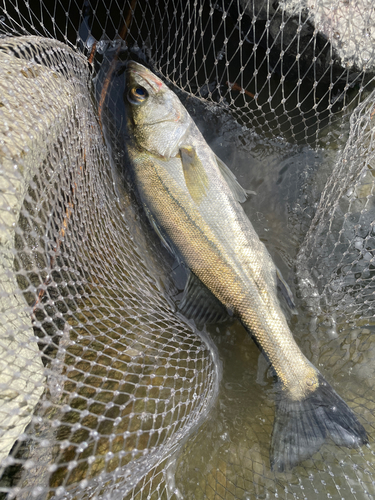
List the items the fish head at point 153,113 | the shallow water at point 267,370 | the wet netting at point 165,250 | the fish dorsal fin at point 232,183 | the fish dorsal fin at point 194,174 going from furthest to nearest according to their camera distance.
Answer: the fish dorsal fin at point 232,183
the fish head at point 153,113
the fish dorsal fin at point 194,174
the shallow water at point 267,370
the wet netting at point 165,250

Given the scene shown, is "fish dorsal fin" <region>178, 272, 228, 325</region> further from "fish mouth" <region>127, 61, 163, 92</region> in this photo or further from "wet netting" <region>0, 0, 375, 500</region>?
"fish mouth" <region>127, 61, 163, 92</region>

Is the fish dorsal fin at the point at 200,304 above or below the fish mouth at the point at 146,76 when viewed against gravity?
below

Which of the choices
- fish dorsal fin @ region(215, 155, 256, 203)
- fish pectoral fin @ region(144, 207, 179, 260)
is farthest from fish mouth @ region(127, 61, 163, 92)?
fish pectoral fin @ region(144, 207, 179, 260)

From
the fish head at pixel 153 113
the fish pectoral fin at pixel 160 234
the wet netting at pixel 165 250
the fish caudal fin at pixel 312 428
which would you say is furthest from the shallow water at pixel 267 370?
the fish pectoral fin at pixel 160 234

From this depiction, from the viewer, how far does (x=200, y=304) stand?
9.50 ft

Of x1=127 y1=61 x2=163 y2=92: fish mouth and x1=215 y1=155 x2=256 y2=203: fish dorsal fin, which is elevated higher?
x1=127 y1=61 x2=163 y2=92: fish mouth

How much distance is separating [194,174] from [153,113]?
758 mm

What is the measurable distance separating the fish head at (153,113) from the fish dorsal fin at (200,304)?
1271 mm

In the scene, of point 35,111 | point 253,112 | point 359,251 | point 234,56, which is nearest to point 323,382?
point 359,251

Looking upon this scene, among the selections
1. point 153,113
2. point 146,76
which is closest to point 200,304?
point 153,113

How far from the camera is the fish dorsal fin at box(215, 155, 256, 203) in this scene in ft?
10.1

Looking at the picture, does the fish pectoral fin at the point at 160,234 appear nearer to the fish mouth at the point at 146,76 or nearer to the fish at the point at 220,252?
the fish at the point at 220,252

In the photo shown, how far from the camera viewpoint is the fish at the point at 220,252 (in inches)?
94.7

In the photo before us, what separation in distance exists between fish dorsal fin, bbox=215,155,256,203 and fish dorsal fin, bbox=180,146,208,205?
29 centimetres
